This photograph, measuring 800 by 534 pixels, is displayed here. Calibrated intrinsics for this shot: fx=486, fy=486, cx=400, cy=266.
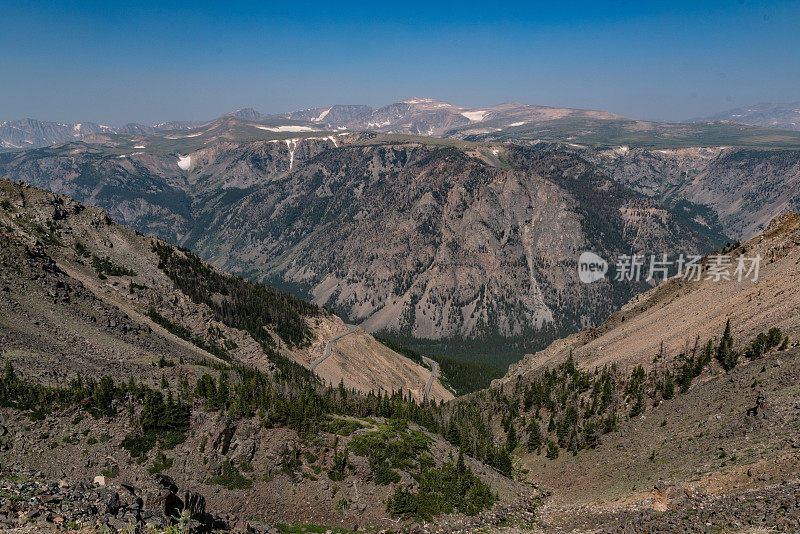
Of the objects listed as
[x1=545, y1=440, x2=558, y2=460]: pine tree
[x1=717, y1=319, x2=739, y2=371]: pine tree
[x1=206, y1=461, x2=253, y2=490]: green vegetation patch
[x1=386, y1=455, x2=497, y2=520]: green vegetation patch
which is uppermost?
[x1=717, y1=319, x2=739, y2=371]: pine tree

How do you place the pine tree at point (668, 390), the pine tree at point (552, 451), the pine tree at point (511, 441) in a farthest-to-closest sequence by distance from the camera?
the pine tree at point (511, 441) → the pine tree at point (552, 451) → the pine tree at point (668, 390)

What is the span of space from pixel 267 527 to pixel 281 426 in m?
14.6

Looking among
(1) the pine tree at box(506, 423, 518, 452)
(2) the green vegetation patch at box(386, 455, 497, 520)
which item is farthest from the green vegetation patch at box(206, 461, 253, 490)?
(1) the pine tree at box(506, 423, 518, 452)

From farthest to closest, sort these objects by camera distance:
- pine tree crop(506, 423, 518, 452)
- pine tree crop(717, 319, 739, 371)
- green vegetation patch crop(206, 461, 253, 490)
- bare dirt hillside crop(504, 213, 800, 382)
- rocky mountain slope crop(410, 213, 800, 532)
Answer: pine tree crop(506, 423, 518, 452) → bare dirt hillside crop(504, 213, 800, 382) → pine tree crop(717, 319, 739, 371) → green vegetation patch crop(206, 461, 253, 490) → rocky mountain slope crop(410, 213, 800, 532)

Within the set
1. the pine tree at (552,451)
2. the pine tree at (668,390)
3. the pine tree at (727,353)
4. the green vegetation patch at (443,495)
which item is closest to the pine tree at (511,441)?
the pine tree at (552,451)

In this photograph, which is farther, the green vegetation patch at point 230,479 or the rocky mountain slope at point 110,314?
the rocky mountain slope at point 110,314

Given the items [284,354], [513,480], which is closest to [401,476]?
[513,480]

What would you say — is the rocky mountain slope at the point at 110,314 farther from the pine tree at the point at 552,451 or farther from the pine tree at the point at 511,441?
the pine tree at the point at 552,451

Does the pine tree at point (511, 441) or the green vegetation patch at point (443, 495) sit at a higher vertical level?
the green vegetation patch at point (443, 495)

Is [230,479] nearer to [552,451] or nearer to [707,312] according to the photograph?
[552,451]

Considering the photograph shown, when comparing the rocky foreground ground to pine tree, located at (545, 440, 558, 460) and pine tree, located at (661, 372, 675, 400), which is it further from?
pine tree, located at (661, 372, 675, 400)

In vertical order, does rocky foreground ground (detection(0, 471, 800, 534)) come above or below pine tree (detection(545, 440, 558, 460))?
above

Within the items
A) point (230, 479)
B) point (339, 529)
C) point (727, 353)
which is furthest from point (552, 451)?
point (230, 479)

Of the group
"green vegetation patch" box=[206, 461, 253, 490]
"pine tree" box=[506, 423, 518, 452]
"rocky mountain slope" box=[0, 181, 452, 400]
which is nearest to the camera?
"green vegetation patch" box=[206, 461, 253, 490]
